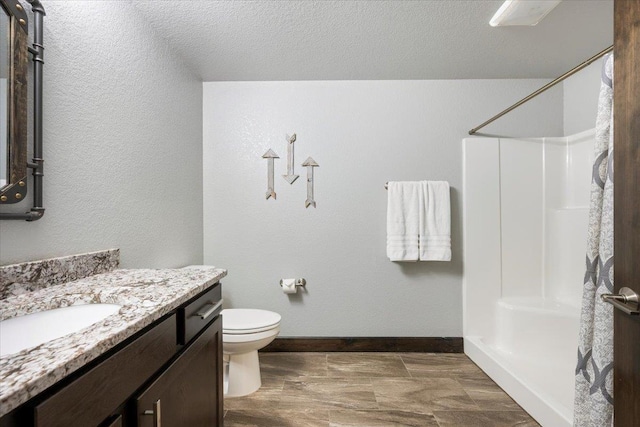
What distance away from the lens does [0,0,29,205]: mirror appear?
1020mm

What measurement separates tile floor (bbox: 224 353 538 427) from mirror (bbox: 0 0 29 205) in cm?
143

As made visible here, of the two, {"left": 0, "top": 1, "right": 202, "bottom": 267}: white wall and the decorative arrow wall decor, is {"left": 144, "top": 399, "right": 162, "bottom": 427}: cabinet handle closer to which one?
{"left": 0, "top": 1, "right": 202, "bottom": 267}: white wall

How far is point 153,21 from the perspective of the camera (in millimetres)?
1801

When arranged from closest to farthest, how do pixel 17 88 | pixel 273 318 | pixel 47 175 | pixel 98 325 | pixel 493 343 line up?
pixel 98 325
pixel 17 88
pixel 47 175
pixel 273 318
pixel 493 343

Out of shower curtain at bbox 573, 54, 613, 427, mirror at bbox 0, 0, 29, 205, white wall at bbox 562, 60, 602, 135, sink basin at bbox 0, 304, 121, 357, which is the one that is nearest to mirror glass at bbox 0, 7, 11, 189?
mirror at bbox 0, 0, 29, 205

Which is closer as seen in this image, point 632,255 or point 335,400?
point 632,255

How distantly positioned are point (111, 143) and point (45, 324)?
936 mm

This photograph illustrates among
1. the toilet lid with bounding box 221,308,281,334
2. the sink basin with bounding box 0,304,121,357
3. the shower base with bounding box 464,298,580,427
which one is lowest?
the shower base with bounding box 464,298,580,427

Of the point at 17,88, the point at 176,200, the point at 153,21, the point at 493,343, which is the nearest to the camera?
the point at 17,88

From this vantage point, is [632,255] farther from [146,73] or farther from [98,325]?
[146,73]

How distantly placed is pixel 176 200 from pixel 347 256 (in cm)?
132

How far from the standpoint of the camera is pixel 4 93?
1018 mm

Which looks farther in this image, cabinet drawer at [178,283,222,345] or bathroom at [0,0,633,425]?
bathroom at [0,0,633,425]

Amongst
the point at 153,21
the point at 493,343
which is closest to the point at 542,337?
the point at 493,343
